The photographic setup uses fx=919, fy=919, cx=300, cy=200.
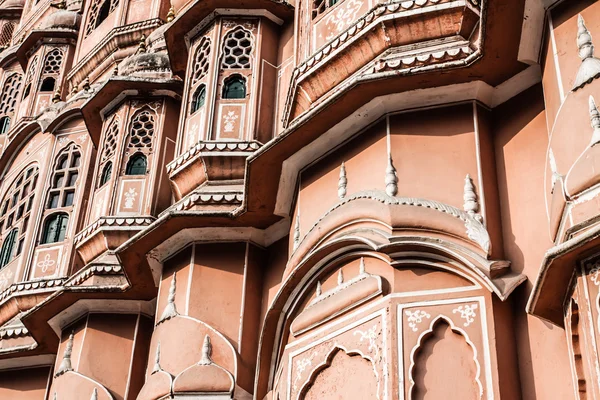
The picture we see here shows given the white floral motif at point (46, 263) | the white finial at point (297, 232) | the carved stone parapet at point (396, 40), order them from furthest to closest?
the white floral motif at point (46, 263)
the white finial at point (297, 232)
the carved stone parapet at point (396, 40)

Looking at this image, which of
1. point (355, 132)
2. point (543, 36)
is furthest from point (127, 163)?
point (543, 36)

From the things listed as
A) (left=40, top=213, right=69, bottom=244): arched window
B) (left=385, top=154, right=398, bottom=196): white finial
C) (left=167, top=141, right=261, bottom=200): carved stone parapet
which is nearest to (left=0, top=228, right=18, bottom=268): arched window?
(left=40, top=213, right=69, bottom=244): arched window

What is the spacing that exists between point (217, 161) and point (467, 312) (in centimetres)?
426

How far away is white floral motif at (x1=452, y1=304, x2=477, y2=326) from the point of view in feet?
21.2

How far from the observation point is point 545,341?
634 centimetres

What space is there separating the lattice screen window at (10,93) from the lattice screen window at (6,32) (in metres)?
3.73

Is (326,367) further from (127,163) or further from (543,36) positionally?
(127,163)

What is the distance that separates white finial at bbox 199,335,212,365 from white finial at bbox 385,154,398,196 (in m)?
2.70

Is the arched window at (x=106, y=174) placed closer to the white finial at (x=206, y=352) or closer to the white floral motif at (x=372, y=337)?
the white finial at (x=206, y=352)

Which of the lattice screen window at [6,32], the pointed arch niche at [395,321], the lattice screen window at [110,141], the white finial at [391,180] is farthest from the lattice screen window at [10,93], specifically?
the white finial at [391,180]

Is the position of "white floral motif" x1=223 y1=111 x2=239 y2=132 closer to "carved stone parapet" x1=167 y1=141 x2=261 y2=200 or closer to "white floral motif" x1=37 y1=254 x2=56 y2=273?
"carved stone parapet" x1=167 y1=141 x2=261 y2=200

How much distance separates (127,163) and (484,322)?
6748 millimetres

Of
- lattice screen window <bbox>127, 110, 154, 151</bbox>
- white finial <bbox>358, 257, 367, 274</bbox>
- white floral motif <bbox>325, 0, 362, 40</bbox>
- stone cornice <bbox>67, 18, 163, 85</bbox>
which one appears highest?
stone cornice <bbox>67, 18, 163, 85</bbox>

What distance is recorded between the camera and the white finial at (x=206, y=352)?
878cm
